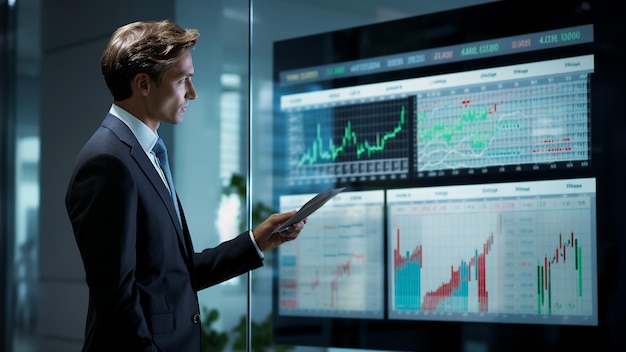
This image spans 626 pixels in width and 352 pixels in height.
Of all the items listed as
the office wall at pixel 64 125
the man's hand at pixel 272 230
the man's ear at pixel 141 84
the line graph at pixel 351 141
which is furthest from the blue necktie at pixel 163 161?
the office wall at pixel 64 125

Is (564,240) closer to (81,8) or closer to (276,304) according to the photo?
(276,304)

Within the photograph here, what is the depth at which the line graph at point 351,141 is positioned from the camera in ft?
10.2

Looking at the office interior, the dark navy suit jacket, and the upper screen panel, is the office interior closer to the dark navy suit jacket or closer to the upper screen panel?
the upper screen panel

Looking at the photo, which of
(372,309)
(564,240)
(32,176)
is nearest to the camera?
(564,240)

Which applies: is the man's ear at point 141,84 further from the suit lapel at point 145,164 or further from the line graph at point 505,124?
the line graph at point 505,124

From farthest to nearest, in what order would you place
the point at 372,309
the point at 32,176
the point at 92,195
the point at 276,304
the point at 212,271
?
the point at 32,176
the point at 276,304
the point at 372,309
the point at 212,271
the point at 92,195

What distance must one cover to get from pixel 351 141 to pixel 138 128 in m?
1.19

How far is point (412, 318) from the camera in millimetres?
3059

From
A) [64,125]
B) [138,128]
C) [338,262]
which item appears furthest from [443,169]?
[64,125]

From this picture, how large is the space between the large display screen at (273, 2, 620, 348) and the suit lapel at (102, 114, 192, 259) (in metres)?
1.11

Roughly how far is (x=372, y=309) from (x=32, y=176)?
2245 millimetres

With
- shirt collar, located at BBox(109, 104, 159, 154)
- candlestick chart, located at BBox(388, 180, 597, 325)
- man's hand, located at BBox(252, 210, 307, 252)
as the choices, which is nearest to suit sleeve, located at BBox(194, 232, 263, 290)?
man's hand, located at BBox(252, 210, 307, 252)

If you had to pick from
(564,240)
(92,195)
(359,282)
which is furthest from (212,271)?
(564,240)

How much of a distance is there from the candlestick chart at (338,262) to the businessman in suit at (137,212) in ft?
3.39
